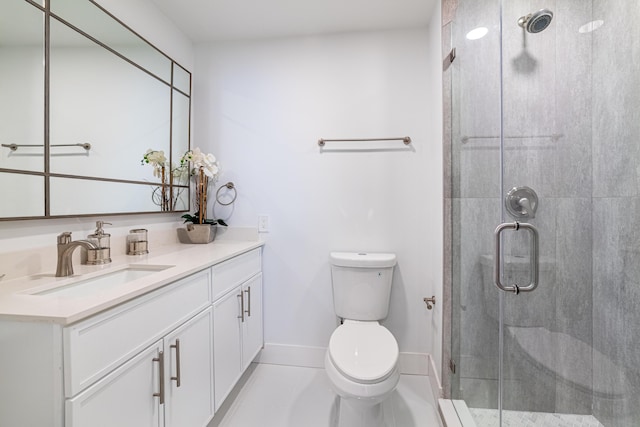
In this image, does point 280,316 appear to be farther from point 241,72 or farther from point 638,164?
point 638,164

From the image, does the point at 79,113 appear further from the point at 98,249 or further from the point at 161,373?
the point at 161,373

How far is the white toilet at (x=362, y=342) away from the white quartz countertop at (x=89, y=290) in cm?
68

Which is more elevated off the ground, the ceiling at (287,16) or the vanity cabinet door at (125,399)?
the ceiling at (287,16)

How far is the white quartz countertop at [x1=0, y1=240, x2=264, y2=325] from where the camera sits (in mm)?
696

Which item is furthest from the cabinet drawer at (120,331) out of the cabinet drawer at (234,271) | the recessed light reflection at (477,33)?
the recessed light reflection at (477,33)

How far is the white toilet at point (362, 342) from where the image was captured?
1.18m

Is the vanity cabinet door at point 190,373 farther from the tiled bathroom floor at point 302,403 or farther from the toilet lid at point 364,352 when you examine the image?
the toilet lid at point 364,352

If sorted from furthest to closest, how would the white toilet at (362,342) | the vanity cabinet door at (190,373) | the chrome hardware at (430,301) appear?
the chrome hardware at (430,301), the white toilet at (362,342), the vanity cabinet door at (190,373)

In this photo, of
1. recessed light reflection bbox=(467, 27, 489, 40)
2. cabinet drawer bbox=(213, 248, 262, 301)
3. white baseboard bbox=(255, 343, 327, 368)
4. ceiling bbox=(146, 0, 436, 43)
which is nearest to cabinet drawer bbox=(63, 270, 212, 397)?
cabinet drawer bbox=(213, 248, 262, 301)

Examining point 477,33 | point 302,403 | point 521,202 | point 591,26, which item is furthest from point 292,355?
point 591,26

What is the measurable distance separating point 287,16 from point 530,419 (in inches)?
98.5

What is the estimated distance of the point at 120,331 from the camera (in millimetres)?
831

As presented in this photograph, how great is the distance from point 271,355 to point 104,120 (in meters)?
1.72

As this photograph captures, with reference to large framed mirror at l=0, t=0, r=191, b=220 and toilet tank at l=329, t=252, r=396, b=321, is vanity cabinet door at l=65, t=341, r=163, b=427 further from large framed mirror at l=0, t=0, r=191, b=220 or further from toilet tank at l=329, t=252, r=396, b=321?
toilet tank at l=329, t=252, r=396, b=321
